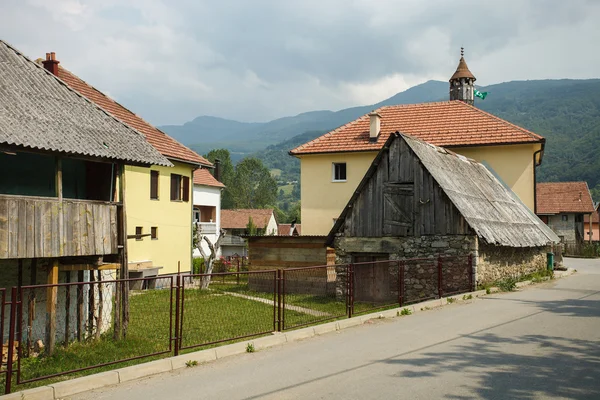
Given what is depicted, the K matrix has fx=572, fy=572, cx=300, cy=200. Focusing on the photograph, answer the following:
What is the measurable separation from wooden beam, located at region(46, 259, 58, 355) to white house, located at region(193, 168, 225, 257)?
39.0m

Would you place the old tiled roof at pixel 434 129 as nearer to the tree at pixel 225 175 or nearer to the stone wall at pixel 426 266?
the stone wall at pixel 426 266

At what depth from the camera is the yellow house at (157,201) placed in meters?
26.2

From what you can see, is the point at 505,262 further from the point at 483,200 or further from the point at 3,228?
the point at 3,228

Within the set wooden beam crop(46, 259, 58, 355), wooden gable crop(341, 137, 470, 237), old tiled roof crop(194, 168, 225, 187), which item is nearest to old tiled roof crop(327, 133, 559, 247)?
wooden gable crop(341, 137, 470, 237)

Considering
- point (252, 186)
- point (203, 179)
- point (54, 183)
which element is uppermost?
point (252, 186)

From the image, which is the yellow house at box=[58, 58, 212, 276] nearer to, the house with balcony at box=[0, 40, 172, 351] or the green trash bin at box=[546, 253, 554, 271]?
the house with balcony at box=[0, 40, 172, 351]

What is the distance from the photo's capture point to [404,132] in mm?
31406

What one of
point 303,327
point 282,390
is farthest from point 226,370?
point 303,327

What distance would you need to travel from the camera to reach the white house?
5219cm

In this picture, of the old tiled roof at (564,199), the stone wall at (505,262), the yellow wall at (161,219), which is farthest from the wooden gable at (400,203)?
the old tiled roof at (564,199)

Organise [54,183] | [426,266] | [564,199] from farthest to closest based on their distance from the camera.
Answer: [564,199], [426,266], [54,183]

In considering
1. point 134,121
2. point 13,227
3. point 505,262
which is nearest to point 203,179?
point 134,121

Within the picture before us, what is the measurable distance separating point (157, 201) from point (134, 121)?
4193mm

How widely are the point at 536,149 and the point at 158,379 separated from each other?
1026 inches
